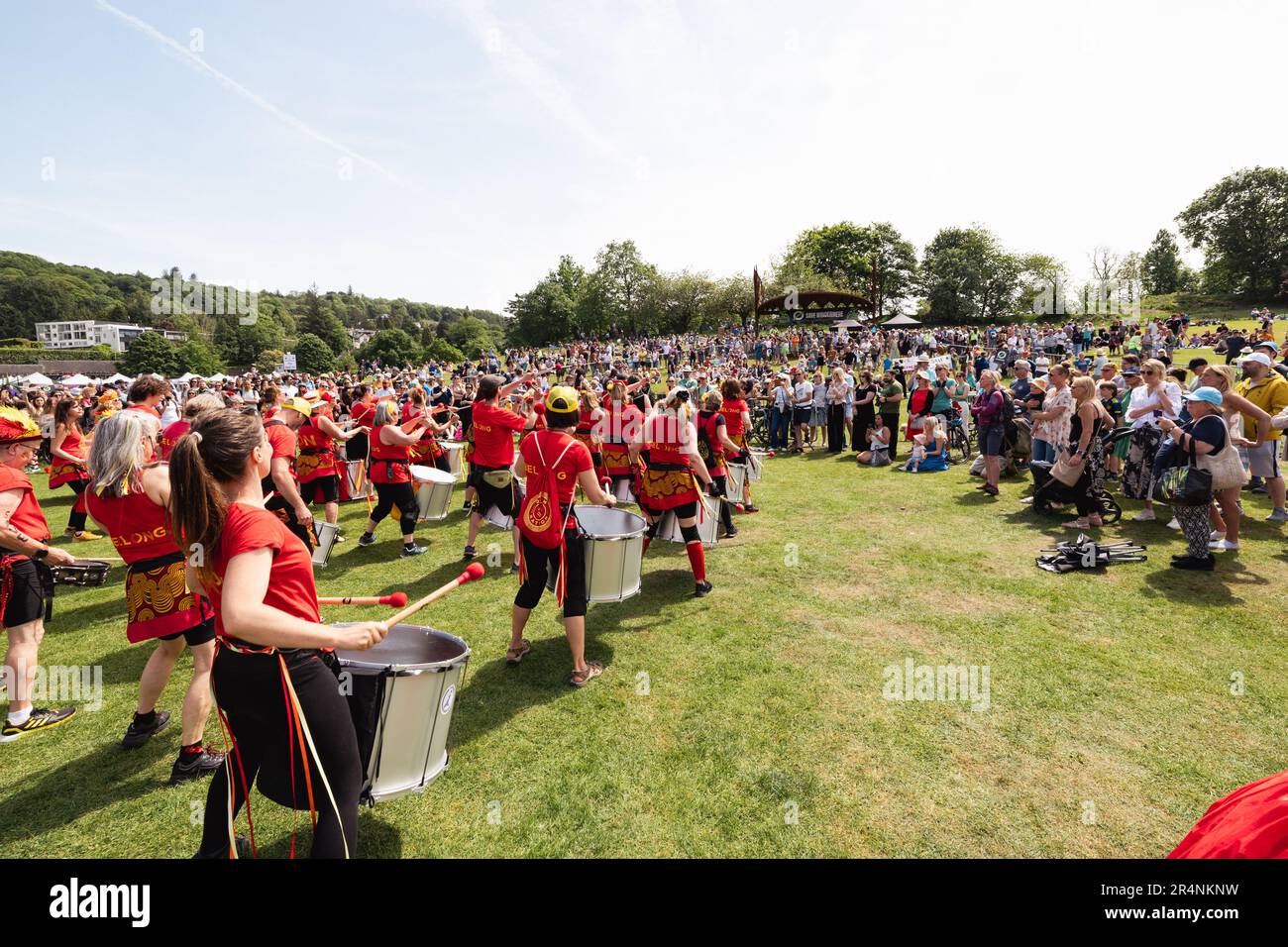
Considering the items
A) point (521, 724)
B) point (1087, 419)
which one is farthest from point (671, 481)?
point (1087, 419)

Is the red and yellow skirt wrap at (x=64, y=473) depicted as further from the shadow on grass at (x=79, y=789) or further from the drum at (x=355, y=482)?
the shadow on grass at (x=79, y=789)

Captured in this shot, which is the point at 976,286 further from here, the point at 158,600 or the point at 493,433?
the point at 158,600

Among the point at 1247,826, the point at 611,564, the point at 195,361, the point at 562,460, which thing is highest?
the point at 195,361

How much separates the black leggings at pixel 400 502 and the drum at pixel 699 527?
359cm

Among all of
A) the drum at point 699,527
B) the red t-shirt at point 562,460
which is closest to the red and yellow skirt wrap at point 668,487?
the drum at point 699,527

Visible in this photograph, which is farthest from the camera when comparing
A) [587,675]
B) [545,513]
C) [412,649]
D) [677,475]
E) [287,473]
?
[677,475]

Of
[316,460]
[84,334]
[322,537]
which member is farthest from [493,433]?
[84,334]

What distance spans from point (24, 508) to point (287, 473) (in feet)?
6.01

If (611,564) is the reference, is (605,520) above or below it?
above

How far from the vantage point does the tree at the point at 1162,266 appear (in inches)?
3132

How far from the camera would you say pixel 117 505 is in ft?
13.0

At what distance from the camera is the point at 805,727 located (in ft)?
14.8

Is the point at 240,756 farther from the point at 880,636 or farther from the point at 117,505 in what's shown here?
the point at 880,636

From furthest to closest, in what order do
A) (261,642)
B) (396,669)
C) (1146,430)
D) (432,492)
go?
(432,492) < (1146,430) < (396,669) < (261,642)
